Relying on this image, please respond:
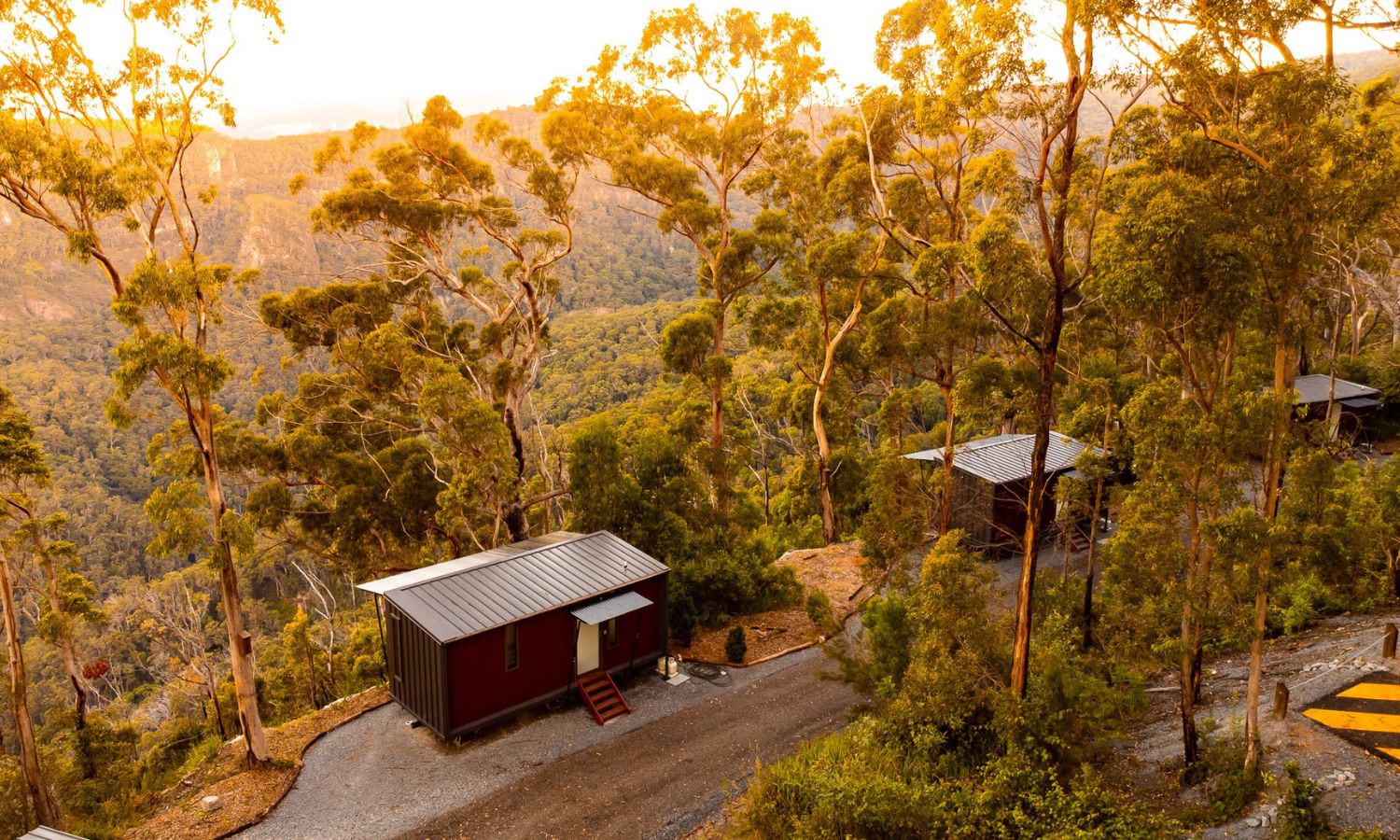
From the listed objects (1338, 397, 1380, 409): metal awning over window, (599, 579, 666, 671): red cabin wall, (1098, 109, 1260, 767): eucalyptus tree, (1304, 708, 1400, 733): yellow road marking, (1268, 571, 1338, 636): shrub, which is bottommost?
(599, 579, 666, 671): red cabin wall

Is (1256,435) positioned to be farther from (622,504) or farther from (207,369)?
(207,369)

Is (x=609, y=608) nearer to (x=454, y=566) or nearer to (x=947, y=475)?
(x=454, y=566)

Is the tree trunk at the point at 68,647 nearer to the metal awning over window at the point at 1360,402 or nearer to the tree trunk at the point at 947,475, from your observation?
the tree trunk at the point at 947,475

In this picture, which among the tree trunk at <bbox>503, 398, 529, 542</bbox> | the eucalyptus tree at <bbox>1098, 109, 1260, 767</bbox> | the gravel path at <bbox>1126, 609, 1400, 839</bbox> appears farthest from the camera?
the tree trunk at <bbox>503, 398, 529, 542</bbox>

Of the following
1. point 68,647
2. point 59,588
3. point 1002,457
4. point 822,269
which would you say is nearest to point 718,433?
point 822,269

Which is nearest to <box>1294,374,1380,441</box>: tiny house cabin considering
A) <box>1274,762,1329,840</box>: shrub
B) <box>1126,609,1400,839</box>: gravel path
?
<box>1126,609,1400,839</box>: gravel path

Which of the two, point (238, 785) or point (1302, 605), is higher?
point (1302, 605)

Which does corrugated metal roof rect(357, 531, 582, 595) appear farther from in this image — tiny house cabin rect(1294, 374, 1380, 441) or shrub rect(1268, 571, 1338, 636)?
tiny house cabin rect(1294, 374, 1380, 441)
